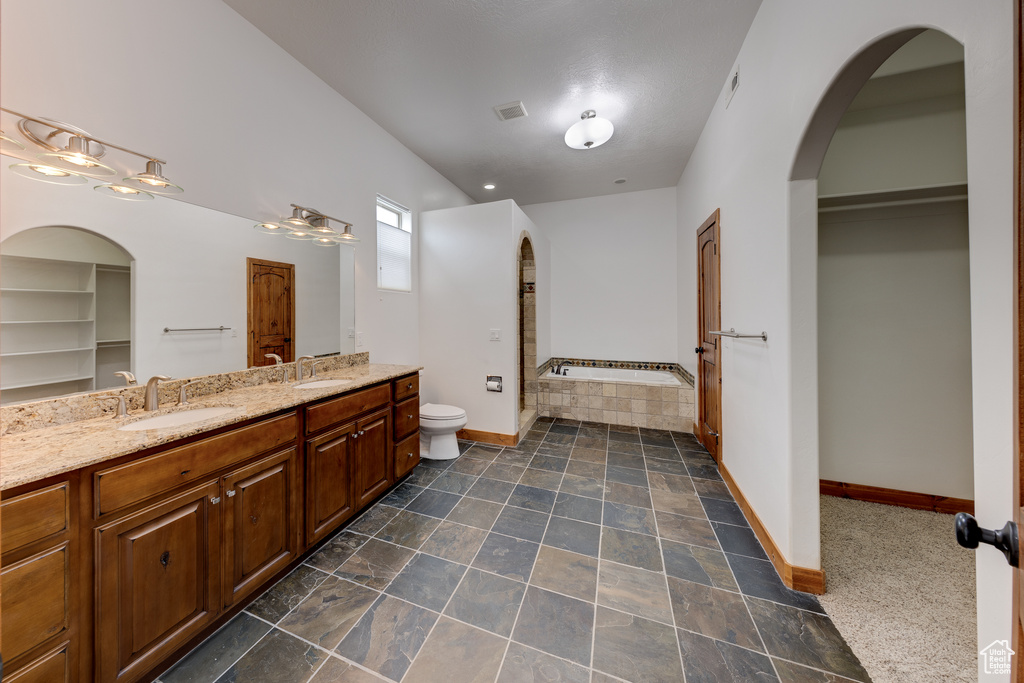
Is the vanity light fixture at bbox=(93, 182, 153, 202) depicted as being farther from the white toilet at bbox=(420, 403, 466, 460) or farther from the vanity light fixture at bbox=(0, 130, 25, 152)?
the white toilet at bbox=(420, 403, 466, 460)

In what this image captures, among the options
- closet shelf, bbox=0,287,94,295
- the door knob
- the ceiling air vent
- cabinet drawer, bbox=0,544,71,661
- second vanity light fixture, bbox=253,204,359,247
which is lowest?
cabinet drawer, bbox=0,544,71,661

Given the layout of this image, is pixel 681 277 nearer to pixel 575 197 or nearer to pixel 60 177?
pixel 575 197

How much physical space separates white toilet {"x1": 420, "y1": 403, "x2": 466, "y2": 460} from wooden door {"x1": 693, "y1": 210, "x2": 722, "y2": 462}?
6.90ft

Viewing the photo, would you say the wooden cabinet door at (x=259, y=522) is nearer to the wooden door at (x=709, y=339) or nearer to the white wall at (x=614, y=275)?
the wooden door at (x=709, y=339)

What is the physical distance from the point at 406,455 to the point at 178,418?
4.56 feet

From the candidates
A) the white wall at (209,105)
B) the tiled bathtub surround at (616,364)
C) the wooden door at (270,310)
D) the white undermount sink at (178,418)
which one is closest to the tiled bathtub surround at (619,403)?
the tiled bathtub surround at (616,364)

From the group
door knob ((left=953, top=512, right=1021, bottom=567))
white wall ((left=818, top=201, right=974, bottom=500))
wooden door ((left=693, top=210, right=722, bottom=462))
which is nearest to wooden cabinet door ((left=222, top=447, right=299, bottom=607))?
door knob ((left=953, top=512, right=1021, bottom=567))

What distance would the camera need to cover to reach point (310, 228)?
2324 millimetres

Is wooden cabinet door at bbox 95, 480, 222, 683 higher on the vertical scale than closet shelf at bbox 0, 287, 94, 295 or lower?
lower

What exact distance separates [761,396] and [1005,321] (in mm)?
1349

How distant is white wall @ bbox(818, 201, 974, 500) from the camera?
207 cm

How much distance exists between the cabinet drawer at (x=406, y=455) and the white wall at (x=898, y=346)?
2803mm

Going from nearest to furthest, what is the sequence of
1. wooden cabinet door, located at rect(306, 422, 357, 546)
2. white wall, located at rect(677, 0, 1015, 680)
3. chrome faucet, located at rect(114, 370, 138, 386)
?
1. white wall, located at rect(677, 0, 1015, 680)
2. chrome faucet, located at rect(114, 370, 138, 386)
3. wooden cabinet door, located at rect(306, 422, 357, 546)

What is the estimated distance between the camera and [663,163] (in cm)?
383
